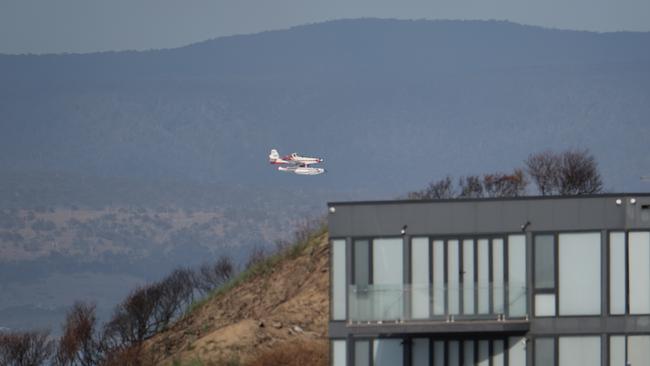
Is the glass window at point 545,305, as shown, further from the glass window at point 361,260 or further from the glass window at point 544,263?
the glass window at point 361,260

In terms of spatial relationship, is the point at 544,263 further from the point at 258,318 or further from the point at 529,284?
the point at 258,318

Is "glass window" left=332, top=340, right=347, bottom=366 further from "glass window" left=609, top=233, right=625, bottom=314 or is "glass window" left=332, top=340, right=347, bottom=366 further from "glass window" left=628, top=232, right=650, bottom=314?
"glass window" left=628, top=232, right=650, bottom=314

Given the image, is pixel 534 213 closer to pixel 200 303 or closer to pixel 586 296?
pixel 586 296

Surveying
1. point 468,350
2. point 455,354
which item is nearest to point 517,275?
point 468,350

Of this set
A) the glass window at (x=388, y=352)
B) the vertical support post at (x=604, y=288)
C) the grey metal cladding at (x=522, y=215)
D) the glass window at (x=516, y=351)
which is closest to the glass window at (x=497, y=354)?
the glass window at (x=516, y=351)

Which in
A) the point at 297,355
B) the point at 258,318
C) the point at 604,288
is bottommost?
the point at 297,355

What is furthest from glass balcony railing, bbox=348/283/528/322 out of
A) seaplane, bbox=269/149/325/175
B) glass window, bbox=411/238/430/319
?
seaplane, bbox=269/149/325/175
